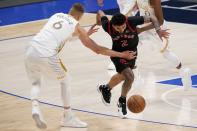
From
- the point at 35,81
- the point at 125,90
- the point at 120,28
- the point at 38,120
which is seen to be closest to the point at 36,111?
the point at 38,120

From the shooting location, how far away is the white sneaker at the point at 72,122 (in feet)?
33.7

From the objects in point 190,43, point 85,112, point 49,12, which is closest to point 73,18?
point 85,112

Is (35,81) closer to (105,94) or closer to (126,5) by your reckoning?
(105,94)

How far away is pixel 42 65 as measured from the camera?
32.1ft

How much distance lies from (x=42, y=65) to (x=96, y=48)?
0.83 metres

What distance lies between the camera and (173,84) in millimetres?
12562

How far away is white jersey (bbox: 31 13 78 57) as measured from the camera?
9781 millimetres

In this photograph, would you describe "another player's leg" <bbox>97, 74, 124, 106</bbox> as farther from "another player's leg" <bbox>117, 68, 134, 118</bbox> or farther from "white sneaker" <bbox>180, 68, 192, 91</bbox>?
"white sneaker" <bbox>180, 68, 192, 91</bbox>

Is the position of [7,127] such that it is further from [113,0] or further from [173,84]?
[113,0]

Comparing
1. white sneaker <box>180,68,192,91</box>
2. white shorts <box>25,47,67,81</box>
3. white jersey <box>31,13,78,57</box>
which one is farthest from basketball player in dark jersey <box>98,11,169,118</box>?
white sneaker <box>180,68,192,91</box>

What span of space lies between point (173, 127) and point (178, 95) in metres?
1.83

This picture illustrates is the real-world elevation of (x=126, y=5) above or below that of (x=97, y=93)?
above

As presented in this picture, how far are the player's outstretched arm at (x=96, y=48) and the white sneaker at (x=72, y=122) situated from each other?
1133 millimetres

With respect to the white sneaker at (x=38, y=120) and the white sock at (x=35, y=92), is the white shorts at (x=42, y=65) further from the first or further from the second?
the white sneaker at (x=38, y=120)
